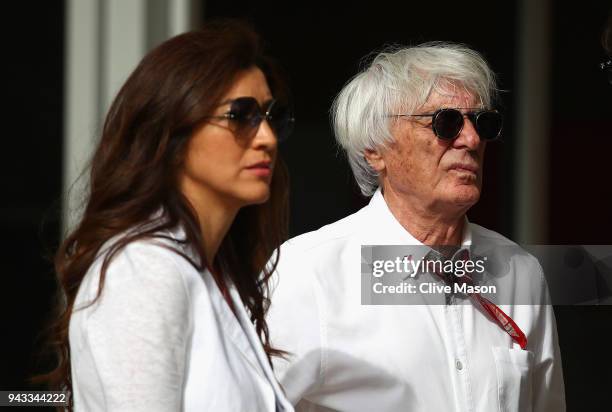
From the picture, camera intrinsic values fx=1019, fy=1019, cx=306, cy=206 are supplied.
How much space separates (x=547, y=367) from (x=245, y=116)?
1.43 m

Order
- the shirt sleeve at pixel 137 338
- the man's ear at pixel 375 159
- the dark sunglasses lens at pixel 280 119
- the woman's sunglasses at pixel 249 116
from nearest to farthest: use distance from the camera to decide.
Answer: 1. the shirt sleeve at pixel 137 338
2. the woman's sunglasses at pixel 249 116
3. the dark sunglasses lens at pixel 280 119
4. the man's ear at pixel 375 159

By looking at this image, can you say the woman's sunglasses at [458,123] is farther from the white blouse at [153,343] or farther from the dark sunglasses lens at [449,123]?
the white blouse at [153,343]

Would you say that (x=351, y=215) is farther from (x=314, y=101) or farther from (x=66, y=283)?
(x=66, y=283)

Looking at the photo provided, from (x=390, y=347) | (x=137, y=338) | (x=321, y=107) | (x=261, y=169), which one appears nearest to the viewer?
(x=137, y=338)

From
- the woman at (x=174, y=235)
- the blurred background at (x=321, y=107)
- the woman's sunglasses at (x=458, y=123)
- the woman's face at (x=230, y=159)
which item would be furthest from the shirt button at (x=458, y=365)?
the woman's face at (x=230, y=159)

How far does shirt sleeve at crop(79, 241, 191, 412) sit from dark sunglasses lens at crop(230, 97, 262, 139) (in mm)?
340

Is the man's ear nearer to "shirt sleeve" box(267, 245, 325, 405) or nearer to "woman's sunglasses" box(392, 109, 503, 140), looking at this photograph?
"woman's sunglasses" box(392, 109, 503, 140)

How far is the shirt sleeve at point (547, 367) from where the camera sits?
2938mm

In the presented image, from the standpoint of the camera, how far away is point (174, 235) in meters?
1.89

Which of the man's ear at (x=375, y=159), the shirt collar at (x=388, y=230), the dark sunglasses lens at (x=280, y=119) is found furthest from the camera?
the man's ear at (x=375, y=159)

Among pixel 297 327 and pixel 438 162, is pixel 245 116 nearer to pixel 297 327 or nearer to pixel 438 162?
pixel 297 327

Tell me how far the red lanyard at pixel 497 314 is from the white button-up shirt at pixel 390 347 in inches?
0.7

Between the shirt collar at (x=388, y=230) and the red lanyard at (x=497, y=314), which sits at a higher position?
the shirt collar at (x=388, y=230)

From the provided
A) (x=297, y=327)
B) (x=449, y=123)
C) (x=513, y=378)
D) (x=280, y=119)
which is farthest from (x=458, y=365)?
(x=280, y=119)
